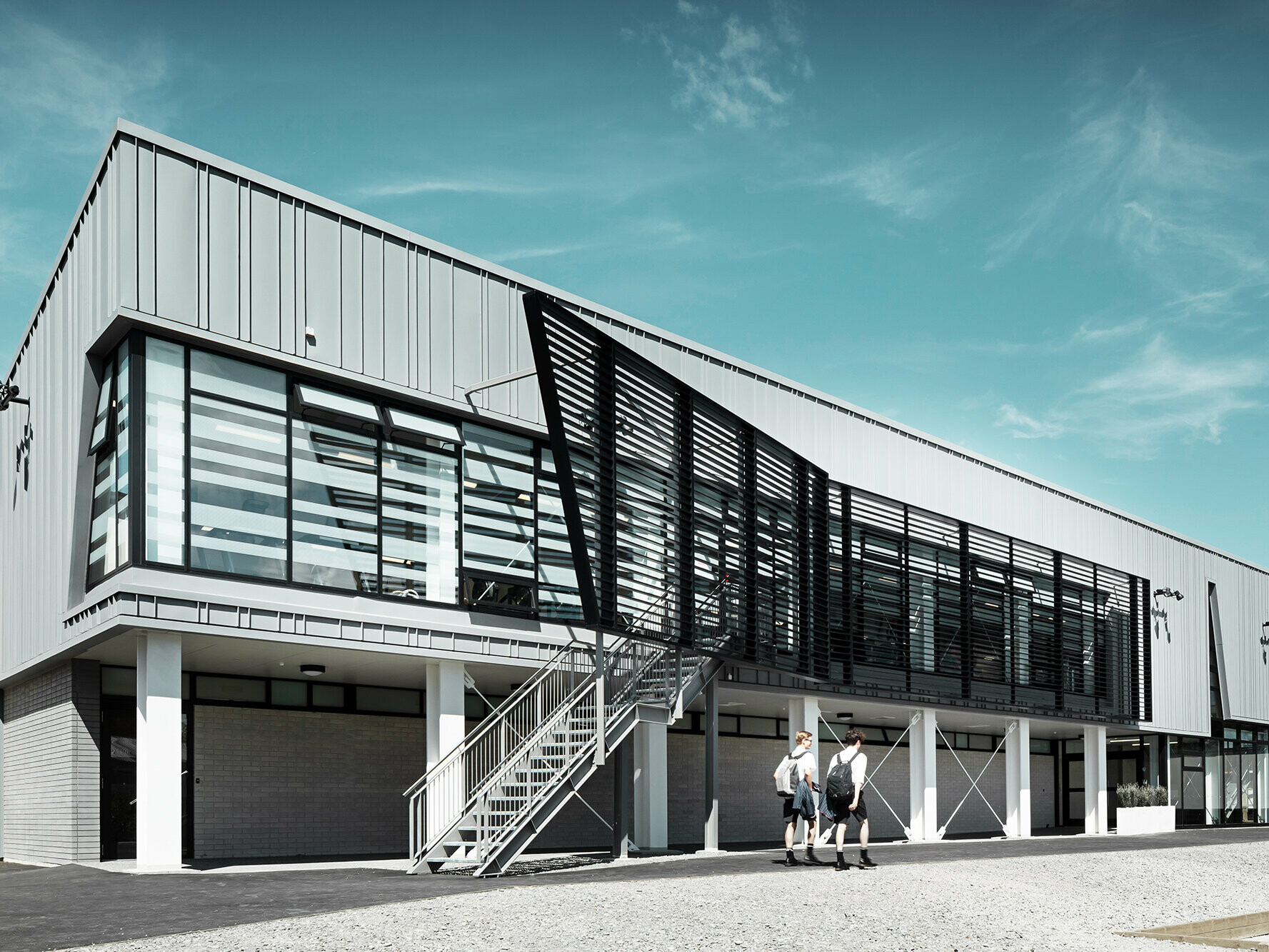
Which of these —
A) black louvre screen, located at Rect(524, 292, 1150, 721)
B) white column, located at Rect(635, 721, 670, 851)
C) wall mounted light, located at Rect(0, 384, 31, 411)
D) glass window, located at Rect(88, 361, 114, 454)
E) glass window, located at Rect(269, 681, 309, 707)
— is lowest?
white column, located at Rect(635, 721, 670, 851)

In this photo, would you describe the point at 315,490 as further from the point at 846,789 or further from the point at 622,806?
the point at 846,789

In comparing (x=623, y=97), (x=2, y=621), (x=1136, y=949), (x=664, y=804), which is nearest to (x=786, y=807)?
(x=664, y=804)

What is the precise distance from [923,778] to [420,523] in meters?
12.9

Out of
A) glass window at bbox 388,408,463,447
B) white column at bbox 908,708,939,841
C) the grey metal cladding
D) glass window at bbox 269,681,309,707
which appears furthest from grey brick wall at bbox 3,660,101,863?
white column at bbox 908,708,939,841

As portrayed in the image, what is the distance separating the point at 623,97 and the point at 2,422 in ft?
38.9

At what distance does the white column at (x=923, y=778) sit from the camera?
83.0 feet

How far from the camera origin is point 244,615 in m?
15.5

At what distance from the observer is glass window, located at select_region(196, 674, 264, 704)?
60.0ft

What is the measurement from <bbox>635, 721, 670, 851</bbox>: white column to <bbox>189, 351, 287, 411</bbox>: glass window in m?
7.21

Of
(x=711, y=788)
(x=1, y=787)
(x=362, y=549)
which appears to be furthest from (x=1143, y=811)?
(x=1, y=787)

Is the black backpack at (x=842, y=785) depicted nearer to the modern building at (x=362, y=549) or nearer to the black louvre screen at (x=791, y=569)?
the modern building at (x=362, y=549)

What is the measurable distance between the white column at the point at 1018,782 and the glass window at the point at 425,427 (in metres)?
16.0

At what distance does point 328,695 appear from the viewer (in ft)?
64.7

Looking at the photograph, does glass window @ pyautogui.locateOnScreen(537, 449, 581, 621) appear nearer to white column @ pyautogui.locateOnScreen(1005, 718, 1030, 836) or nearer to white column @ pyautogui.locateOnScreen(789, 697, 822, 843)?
white column @ pyautogui.locateOnScreen(789, 697, 822, 843)
